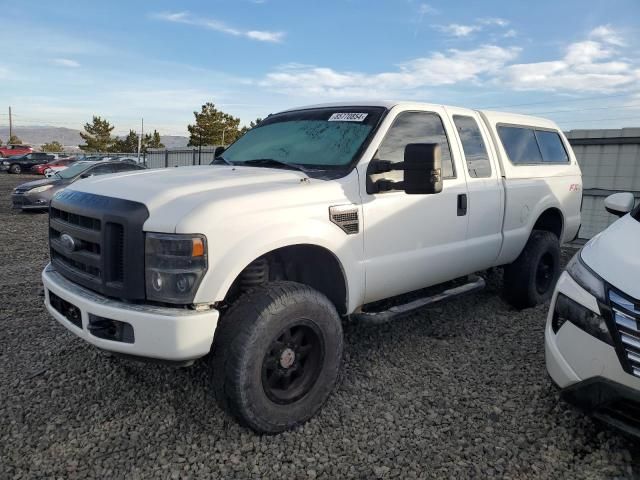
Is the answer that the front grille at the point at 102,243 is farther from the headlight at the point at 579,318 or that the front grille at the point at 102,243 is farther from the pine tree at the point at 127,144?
the pine tree at the point at 127,144

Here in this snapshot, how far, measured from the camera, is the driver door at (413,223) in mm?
3291

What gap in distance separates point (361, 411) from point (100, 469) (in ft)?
4.84

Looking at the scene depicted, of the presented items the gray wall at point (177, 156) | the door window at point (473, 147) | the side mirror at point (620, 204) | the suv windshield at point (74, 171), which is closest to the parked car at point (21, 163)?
the gray wall at point (177, 156)

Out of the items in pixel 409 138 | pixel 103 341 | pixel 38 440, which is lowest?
pixel 38 440

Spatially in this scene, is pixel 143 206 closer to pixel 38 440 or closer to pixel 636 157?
pixel 38 440

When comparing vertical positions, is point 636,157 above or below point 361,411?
above

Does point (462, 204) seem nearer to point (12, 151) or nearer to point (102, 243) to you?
point (102, 243)

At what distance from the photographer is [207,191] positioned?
108 inches

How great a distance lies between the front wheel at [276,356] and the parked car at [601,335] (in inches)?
48.3

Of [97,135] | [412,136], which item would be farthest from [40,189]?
[97,135]

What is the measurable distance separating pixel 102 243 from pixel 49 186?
37.9 ft

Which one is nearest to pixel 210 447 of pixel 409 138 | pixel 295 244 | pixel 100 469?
pixel 100 469

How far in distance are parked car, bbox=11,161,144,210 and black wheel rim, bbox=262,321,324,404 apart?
10.4m

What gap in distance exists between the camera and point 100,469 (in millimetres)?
2496
